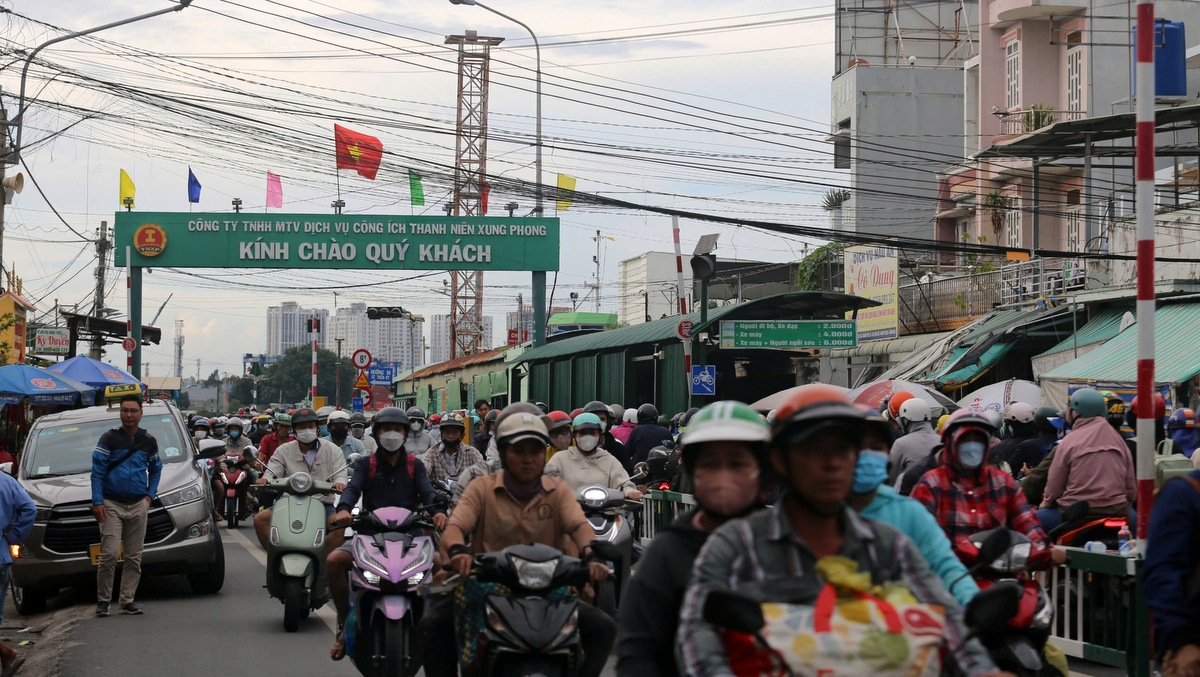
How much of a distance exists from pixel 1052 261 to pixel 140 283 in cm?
2084

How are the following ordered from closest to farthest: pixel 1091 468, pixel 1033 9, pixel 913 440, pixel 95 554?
pixel 913 440, pixel 1091 468, pixel 95 554, pixel 1033 9

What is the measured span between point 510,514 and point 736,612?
11.6 feet

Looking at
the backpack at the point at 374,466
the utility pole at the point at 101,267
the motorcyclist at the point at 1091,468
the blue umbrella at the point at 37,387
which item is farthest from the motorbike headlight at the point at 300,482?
the utility pole at the point at 101,267

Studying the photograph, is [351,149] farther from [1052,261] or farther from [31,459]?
[31,459]

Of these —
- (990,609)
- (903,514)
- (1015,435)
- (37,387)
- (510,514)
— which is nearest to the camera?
(990,609)

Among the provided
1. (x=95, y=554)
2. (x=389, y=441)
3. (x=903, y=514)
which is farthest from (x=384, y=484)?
(x=903, y=514)

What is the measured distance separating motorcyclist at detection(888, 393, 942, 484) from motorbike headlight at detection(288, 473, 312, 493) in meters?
4.45

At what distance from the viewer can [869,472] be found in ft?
15.5

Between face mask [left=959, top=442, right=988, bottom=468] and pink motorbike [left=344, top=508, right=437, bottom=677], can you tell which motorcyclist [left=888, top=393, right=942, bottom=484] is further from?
pink motorbike [left=344, top=508, right=437, bottom=677]

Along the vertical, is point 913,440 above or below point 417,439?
above

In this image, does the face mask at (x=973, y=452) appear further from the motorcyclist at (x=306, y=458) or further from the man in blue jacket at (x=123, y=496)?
the man in blue jacket at (x=123, y=496)

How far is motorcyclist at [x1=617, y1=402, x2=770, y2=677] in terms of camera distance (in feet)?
11.0

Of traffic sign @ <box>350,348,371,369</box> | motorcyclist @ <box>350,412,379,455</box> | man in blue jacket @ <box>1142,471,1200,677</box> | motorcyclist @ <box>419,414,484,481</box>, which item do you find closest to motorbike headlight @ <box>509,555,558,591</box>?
man in blue jacket @ <box>1142,471,1200,677</box>

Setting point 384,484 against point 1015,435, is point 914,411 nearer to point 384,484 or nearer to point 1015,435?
point 1015,435
